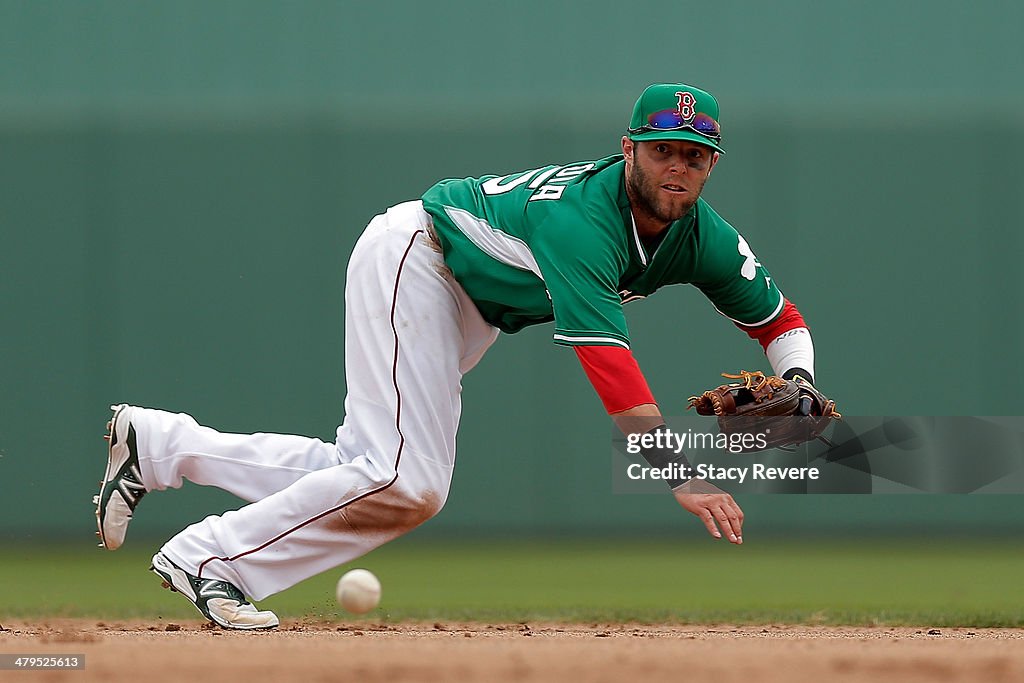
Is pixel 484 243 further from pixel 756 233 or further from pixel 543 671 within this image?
pixel 756 233

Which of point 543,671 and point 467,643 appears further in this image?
point 467,643

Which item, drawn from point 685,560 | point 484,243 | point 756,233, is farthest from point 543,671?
point 756,233

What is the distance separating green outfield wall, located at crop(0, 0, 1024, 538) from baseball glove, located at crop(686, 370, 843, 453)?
375cm

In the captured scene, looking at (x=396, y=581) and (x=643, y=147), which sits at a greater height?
(x=643, y=147)

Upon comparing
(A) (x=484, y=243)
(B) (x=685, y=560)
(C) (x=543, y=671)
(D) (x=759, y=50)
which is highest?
(D) (x=759, y=50)

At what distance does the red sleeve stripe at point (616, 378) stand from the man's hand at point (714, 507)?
0.80ft

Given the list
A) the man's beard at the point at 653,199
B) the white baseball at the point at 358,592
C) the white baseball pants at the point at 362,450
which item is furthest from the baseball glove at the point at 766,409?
the white baseball at the point at 358,592

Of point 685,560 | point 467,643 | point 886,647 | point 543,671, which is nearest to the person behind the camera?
point 543,671

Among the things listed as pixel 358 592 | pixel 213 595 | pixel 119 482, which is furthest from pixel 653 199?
pixel 119 482

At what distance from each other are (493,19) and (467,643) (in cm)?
485

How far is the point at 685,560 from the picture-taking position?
7289mm

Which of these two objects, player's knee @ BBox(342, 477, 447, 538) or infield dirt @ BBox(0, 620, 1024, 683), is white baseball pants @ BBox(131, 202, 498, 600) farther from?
infield dirt @ BBox(0, 620, 1024, 683)

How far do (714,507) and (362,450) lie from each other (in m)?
1.10
